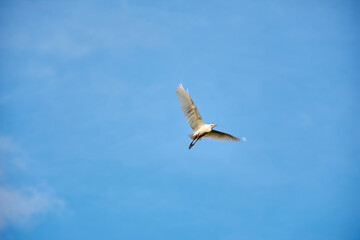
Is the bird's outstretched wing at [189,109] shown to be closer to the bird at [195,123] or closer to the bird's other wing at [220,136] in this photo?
the bird at [195,123]

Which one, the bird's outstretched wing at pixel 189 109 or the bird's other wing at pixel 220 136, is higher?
the bird's outstretched wing at pixel 189 109

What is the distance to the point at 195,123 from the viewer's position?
30016 millimetres

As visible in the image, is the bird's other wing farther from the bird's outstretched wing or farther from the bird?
the bird's outstretched wing

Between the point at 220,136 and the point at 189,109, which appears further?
the point at 220,136

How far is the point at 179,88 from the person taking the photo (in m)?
29.0

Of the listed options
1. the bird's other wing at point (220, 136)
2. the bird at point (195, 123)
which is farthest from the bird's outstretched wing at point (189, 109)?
the bird's other wing at point (220, 136)

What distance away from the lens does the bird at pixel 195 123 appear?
2908cm

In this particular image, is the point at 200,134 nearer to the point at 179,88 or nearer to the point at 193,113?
the point at 193,113

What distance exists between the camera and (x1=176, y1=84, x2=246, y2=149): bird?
29.1 m

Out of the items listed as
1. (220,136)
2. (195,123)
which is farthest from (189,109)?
(220,136)

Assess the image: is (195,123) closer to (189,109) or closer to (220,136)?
(189,109)

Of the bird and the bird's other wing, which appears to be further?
the bird's other wing

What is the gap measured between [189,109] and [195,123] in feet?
3.85

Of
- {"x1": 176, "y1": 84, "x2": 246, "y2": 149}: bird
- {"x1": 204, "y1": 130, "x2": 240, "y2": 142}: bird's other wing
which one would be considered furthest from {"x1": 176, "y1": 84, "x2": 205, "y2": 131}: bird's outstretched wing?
{"x1": 204, "y1": 130, "x2": 240, "y2": 142}: bird's other wing
